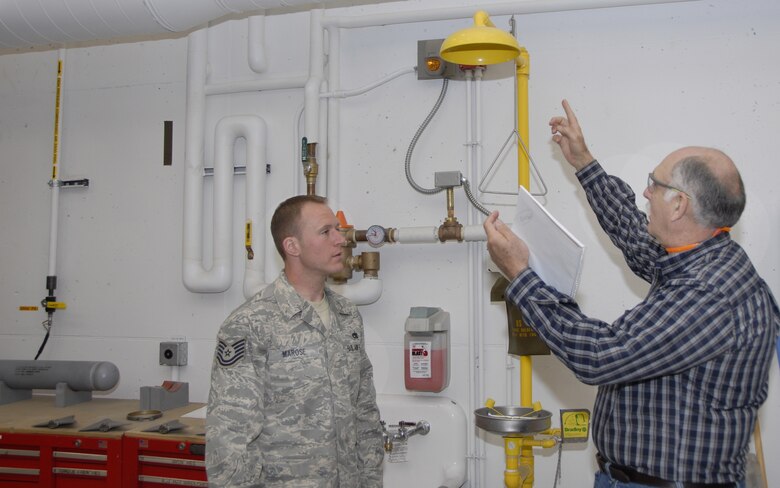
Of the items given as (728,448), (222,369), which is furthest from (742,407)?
(222,369)

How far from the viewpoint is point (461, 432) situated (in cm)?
276

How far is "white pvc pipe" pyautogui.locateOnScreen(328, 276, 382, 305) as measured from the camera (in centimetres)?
293

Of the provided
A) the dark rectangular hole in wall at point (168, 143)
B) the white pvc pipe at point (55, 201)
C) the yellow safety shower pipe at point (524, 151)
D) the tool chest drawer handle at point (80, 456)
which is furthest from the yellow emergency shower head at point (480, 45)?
the white pvc pipe at point (55, 201)

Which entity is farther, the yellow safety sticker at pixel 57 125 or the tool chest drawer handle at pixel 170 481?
the yellow safety sticker at pixel 57 125

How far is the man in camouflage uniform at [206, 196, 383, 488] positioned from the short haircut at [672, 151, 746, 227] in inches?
41.7

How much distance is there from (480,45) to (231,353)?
140 cm

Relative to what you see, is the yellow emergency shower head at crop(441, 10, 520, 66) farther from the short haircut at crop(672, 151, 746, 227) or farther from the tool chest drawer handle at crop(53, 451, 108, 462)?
the tool chest drawer handle at crop(53, 451, 108, 462)

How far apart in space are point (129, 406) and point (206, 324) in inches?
20.0

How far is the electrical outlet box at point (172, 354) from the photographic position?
3178 mm

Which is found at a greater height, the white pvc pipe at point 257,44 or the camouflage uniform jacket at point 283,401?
the white pvc pipe at point 257,44

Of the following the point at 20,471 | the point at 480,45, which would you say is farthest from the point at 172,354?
the point at 480,45

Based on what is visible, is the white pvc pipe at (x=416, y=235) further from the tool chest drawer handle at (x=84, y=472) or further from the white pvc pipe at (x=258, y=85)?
the tool chest drawer handle at (x=84, y=472)

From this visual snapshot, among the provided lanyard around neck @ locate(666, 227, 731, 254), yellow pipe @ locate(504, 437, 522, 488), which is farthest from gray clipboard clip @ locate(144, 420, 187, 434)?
lanyard around neck @ locate(666, 227, 731, 254)

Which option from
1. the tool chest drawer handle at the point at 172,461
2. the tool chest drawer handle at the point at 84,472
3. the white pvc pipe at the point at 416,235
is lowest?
the tool chest drawer handle at the point at 84,472
